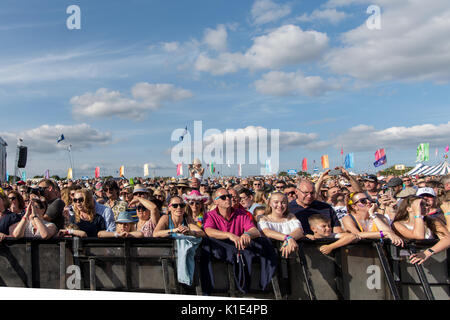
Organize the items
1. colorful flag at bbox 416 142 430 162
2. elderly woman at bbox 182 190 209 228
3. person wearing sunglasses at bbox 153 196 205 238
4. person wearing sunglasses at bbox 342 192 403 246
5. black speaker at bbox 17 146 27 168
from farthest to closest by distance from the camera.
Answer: colorful flag at bbox 416 142 430 162
black speaker at bbox 17 146 27 168
elderly woman at bbox 182 190 209 228
person wearing sunglasses at bbox 153 196 205 238
person wearing sunglasses at bbox 342 192 403 246

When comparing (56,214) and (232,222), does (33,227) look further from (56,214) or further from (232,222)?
(232,222)

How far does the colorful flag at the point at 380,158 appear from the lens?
28.6 meters

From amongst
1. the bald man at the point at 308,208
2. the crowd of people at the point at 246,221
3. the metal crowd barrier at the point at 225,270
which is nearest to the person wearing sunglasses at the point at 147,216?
the crowd of people at the point at 246,221

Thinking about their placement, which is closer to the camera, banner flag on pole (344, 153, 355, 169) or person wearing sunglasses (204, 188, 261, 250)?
person wearing sunglasses (204, 188, 261, 250)

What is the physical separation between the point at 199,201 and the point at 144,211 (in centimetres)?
85

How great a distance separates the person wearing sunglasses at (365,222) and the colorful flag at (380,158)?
83.3ft

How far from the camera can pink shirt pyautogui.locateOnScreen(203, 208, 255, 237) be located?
4637mm

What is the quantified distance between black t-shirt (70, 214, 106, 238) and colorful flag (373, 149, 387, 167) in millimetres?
27058

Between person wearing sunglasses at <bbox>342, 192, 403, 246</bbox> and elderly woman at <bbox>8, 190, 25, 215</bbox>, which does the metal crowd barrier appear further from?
elderly woman at <bbox>8, 190, 25, 215</bbox>

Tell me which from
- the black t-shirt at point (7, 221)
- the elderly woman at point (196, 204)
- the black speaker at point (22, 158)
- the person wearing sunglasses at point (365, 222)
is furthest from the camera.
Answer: the black speaker at point (22, 158)

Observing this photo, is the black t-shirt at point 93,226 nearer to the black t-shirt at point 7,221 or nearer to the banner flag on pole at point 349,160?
the black t-shirt at point 7,221

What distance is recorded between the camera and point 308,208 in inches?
215

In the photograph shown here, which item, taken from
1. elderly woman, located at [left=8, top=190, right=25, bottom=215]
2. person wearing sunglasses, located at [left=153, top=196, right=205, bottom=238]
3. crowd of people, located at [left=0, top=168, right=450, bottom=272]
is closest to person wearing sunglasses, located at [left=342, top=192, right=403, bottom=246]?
crowd of people, located at [left=0, top=168, right=450, bottom=272]
